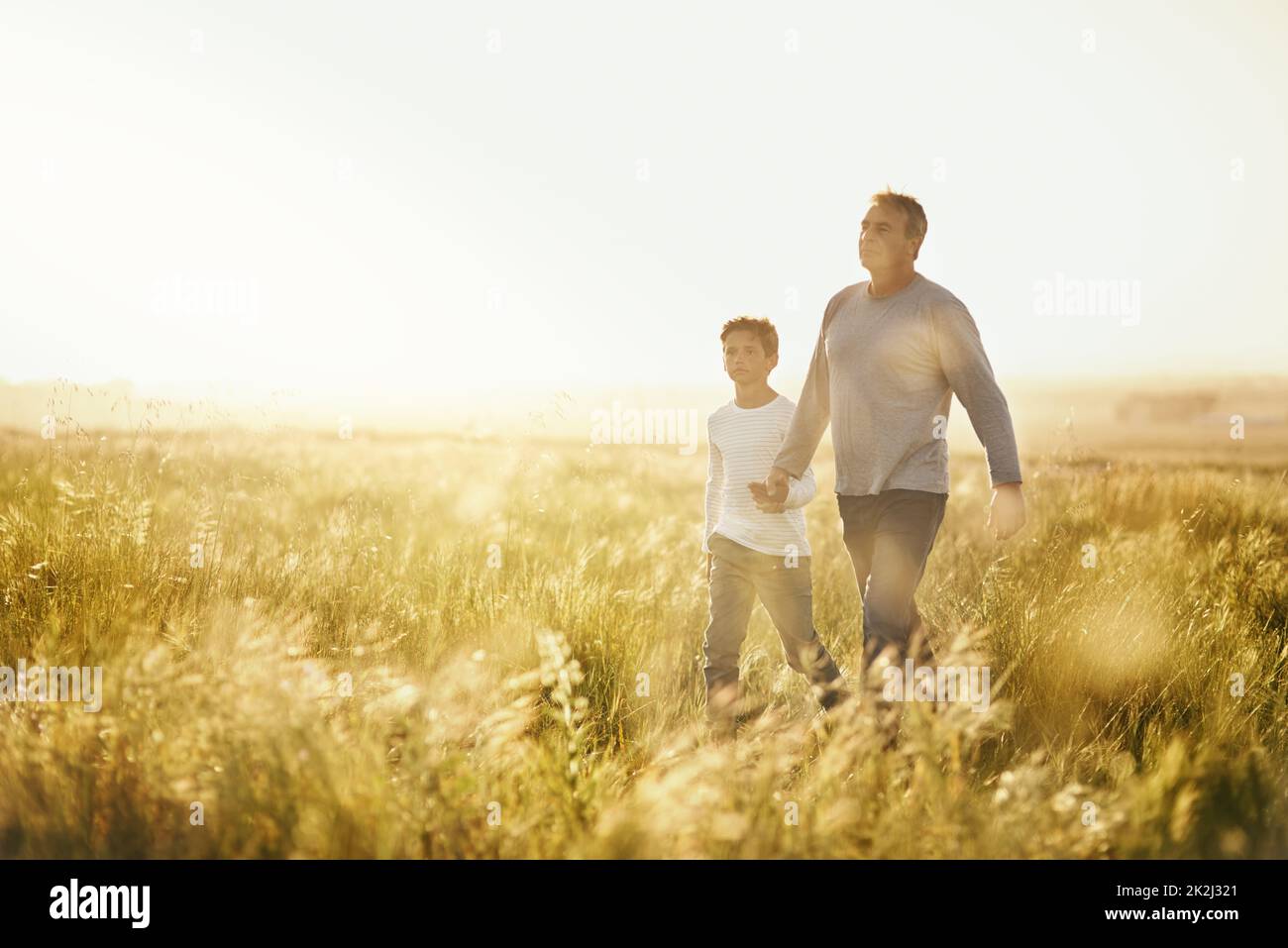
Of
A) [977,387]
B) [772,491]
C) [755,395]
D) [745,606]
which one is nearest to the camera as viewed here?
[977,387]

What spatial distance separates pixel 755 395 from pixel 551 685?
58.4 inches

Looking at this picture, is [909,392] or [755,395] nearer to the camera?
[909,392]

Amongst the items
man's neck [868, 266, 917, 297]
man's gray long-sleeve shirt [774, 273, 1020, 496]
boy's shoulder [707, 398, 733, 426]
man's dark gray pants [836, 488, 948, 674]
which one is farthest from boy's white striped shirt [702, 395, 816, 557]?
man's neck [868, 266, 917, 297]

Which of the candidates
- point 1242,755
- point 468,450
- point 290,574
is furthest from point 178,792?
point 468,450

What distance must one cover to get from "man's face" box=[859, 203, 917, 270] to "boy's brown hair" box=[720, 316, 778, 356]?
557 mm

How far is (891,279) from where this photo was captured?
3246mm

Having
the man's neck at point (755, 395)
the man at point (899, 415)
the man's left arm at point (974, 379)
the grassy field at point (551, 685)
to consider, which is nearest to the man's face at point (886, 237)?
the man at point (899, 415)

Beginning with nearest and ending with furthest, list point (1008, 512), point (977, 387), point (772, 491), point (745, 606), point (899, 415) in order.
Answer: point (1008, 512) < point (977, 387) < point (899, 415) < point (772, 491) < point (745, 606)

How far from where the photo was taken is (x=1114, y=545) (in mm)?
Result: 4855

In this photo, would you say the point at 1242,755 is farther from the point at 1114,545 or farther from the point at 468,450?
the point at 468,450

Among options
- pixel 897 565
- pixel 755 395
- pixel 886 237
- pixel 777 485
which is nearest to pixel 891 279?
pixel 886 237

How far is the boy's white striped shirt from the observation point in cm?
346

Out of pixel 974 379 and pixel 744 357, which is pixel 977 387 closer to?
pixel 974 379
